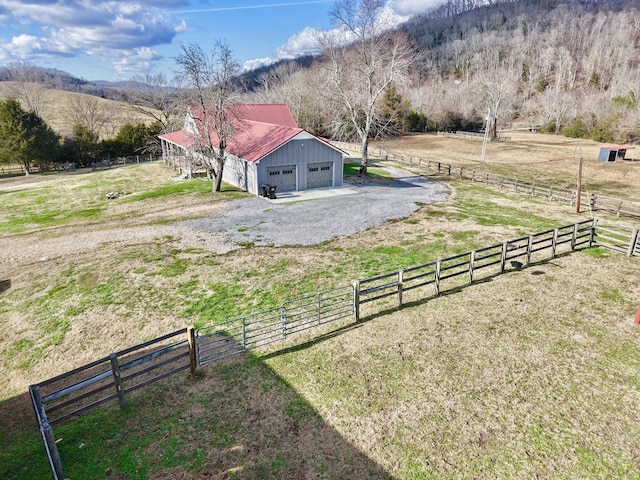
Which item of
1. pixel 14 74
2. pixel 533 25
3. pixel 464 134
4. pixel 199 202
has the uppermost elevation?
pixel 533 25

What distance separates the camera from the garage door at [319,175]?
30703 millimetres

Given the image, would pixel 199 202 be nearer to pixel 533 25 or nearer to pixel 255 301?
pixel 255 301

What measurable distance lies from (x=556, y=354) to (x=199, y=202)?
23315 mm

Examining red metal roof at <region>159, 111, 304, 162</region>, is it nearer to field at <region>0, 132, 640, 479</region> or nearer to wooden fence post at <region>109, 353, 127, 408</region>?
field at <region>0, 132, 640, 479</region>

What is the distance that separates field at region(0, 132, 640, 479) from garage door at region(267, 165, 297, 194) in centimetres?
1003

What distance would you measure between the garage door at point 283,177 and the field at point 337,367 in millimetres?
10029

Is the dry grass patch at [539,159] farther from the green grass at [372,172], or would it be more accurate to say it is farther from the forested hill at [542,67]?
the green grass at [372,172]

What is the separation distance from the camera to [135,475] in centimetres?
705

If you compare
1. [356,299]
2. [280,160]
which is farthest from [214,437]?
[280,160]

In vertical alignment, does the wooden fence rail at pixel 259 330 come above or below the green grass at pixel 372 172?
below

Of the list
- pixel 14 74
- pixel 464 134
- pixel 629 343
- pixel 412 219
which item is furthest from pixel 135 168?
pixel 14 74

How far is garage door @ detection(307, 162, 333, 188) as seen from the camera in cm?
3070

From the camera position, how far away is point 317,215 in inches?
953

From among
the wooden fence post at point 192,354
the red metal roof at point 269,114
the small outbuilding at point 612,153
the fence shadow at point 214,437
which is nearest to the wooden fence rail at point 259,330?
the wooden fence post at point 192,354
